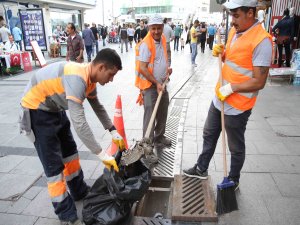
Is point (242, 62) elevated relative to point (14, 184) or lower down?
elevated

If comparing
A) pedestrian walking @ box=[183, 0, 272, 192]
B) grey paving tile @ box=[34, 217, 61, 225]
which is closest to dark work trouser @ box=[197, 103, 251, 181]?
pedestrian walking @ box=[183, 0, 272, 192]

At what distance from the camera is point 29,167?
371 cm

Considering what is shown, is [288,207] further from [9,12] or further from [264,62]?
[9,12]

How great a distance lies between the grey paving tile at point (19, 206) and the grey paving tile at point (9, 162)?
77 centimetres

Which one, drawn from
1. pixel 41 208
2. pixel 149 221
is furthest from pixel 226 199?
pixel 41 208

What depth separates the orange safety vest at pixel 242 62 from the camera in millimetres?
2469

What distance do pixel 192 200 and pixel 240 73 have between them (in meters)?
1.38

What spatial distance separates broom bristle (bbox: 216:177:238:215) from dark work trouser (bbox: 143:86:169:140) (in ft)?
4.87

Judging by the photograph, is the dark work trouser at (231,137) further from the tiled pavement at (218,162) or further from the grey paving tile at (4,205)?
the grey paving tile at (4,205)

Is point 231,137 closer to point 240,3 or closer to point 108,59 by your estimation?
point 240,3

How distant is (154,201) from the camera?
10.3 feet

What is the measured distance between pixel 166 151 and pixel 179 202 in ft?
4.16

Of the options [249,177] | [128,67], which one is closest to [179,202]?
[249,177]

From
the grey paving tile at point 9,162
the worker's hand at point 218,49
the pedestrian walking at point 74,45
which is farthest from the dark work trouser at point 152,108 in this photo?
the pedestrian walking at point 74,45
